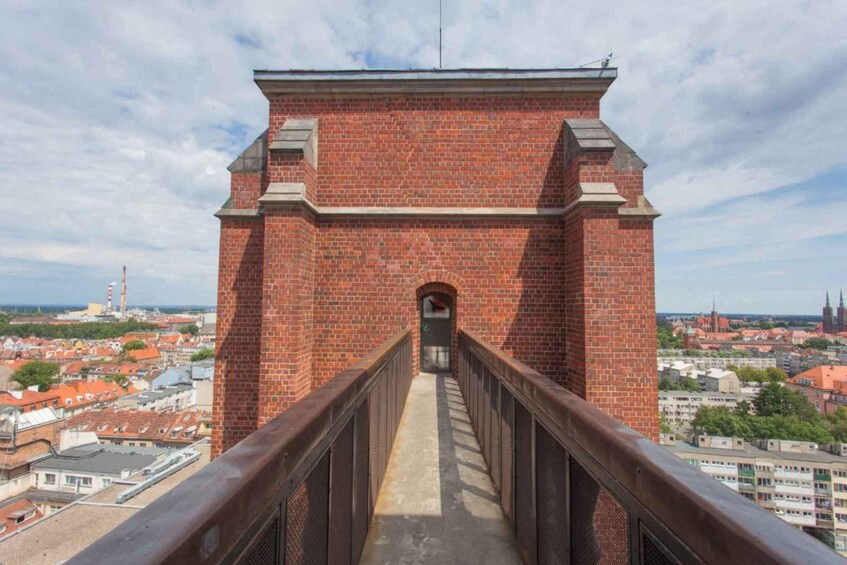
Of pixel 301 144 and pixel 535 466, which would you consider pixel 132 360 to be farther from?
pixel 535 466

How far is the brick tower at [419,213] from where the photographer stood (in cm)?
825

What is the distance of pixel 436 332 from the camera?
985 centimetres

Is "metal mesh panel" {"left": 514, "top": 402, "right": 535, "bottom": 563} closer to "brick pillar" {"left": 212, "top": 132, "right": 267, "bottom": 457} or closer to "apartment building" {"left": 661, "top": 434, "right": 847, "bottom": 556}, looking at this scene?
"brick pillar" {"left": 212, "top": 132, "right": 267, "bottom": 457}

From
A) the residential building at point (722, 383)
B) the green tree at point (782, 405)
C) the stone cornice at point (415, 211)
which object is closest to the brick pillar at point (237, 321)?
the stone cornice at point (415, 211)

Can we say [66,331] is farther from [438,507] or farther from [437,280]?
[438,507]

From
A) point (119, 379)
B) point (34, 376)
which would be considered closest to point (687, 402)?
point (119, 379)

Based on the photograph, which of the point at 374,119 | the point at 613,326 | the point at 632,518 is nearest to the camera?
the point at 632,518

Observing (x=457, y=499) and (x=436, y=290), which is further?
(x=436, y=290)

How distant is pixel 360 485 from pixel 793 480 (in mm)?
52109

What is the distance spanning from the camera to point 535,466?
7.82 feet

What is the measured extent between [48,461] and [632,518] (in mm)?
40708

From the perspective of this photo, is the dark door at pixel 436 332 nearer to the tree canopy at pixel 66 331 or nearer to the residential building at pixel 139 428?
the residential building at pixel 139 428

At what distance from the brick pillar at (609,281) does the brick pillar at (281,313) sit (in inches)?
212

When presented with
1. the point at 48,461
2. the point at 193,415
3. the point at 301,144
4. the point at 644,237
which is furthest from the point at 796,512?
the point at 48,461
